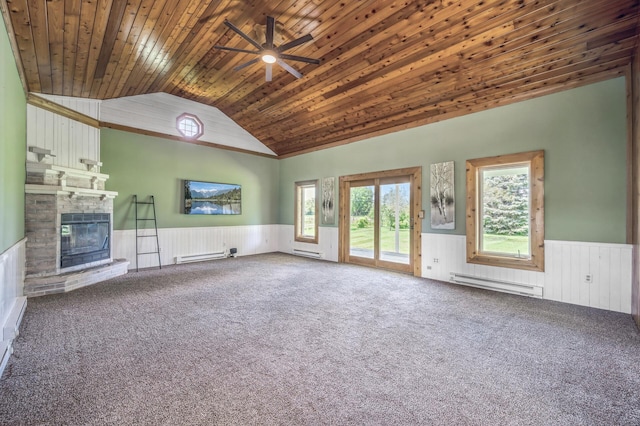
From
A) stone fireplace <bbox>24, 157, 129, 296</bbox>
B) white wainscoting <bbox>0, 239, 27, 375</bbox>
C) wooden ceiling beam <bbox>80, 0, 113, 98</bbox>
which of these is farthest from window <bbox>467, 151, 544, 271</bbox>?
stone fireplace <bbox>24, 157, 129, 296</bbox>

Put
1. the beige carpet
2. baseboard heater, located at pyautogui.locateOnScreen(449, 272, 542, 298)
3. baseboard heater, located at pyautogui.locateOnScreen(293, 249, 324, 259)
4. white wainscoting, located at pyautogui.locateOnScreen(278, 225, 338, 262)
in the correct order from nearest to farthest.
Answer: the beige carpet
baseboard heater, located at pyautogui.locateOnScreen(449, 272, 542, 298)
white wainscoting, located at pyautogui.locateOnScreen(278, 225, 338, 262)
baseboard heater, located at pyautogui.locateOnScreen(293, 249, 324, 259)

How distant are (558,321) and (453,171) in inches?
112

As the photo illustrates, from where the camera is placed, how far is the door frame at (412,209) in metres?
5.81

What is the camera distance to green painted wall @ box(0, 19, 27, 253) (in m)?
2.96

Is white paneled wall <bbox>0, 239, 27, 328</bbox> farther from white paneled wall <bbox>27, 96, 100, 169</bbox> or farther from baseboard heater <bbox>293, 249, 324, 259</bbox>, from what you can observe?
baseboard heater <bbox>293, 249, 324, 259</bbox>

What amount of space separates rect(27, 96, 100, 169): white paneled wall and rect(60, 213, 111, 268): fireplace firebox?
41.4 inches

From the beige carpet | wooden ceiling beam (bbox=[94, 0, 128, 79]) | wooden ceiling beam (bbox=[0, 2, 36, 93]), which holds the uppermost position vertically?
wooden ceiling beam (bbox=[94, 0, 128, 79])

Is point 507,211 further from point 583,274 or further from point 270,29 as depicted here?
point 270,29

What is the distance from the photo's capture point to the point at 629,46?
3477 mm

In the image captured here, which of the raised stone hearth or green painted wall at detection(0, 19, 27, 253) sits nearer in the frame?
green painted wall at detection(0, 19, 27, 253)

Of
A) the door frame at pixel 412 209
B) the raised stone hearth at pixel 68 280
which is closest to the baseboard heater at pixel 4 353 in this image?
the raised stone hearth at pixel 68 280

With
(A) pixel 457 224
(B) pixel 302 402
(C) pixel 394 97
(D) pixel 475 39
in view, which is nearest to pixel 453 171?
(A) pixel 457 224

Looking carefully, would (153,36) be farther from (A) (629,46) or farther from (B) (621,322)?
(B) (621,322)

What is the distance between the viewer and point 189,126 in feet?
23.8
